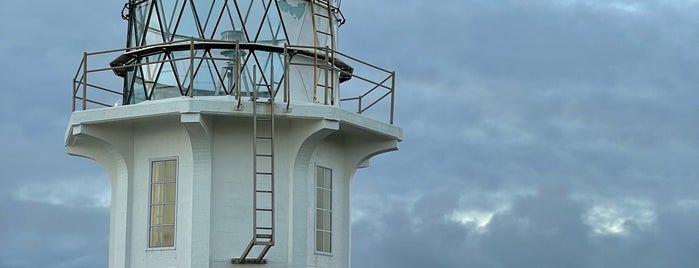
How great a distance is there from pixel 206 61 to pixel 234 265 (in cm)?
453

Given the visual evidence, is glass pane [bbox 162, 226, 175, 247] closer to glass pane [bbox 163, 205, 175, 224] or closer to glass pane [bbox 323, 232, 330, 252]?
glass pane [bbox 163, 205, 175, 224]

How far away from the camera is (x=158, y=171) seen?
102 feet

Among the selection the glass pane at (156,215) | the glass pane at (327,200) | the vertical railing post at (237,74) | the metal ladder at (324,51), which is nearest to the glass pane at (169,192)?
the glass pane at (156,215)

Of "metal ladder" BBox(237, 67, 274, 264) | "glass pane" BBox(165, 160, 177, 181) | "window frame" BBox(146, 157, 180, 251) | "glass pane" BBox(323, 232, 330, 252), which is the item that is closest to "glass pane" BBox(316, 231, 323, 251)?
"glass pane" BBox(323, 232, 330, 252)

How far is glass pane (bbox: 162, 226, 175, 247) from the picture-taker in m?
Result: 30.5

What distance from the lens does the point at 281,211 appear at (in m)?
30.8

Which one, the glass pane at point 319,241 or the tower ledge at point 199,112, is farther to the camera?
the glass pane at point 319,241

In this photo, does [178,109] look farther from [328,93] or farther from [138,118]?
[328,93]

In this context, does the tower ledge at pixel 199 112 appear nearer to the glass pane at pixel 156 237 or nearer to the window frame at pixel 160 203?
the window frame at pixel 160 203

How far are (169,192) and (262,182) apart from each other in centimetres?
210

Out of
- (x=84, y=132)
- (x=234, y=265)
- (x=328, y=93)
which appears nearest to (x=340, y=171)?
(x=328, y=93)

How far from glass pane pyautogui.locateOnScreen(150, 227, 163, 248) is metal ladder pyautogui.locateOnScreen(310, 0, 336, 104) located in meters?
4.51

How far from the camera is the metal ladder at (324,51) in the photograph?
101ft

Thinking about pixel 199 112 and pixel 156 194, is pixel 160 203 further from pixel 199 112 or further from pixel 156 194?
pixel 199 112
